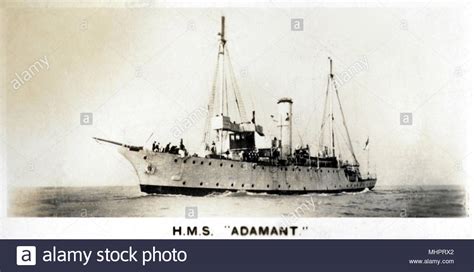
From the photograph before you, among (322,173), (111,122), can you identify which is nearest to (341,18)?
(322,173)

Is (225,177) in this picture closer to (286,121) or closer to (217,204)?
(217,204)

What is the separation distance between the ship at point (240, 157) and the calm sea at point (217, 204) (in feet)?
0.26

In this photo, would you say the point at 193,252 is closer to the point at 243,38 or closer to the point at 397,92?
the point at 243,38

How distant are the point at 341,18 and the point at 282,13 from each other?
41cm

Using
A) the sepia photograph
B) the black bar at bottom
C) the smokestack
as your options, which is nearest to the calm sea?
the sepia photograph

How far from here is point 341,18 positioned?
10.6 feet

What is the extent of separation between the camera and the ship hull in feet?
10.5

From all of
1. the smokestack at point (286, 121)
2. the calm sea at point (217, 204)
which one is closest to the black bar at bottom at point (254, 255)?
the calm sea at point (217, 204)

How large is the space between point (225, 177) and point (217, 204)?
207 mm

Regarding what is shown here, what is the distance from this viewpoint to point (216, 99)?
10.6 ft

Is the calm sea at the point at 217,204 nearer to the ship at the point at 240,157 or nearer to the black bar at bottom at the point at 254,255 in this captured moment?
the ship at the point at 240,157

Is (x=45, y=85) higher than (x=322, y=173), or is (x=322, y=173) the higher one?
(x=45, y=85)

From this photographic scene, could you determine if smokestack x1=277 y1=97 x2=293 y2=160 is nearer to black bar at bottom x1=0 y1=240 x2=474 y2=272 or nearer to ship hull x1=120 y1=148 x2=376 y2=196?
ship hull x1=120 y1=148 x2=376 y2=196

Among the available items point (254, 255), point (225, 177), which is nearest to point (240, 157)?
point (225, 177)
